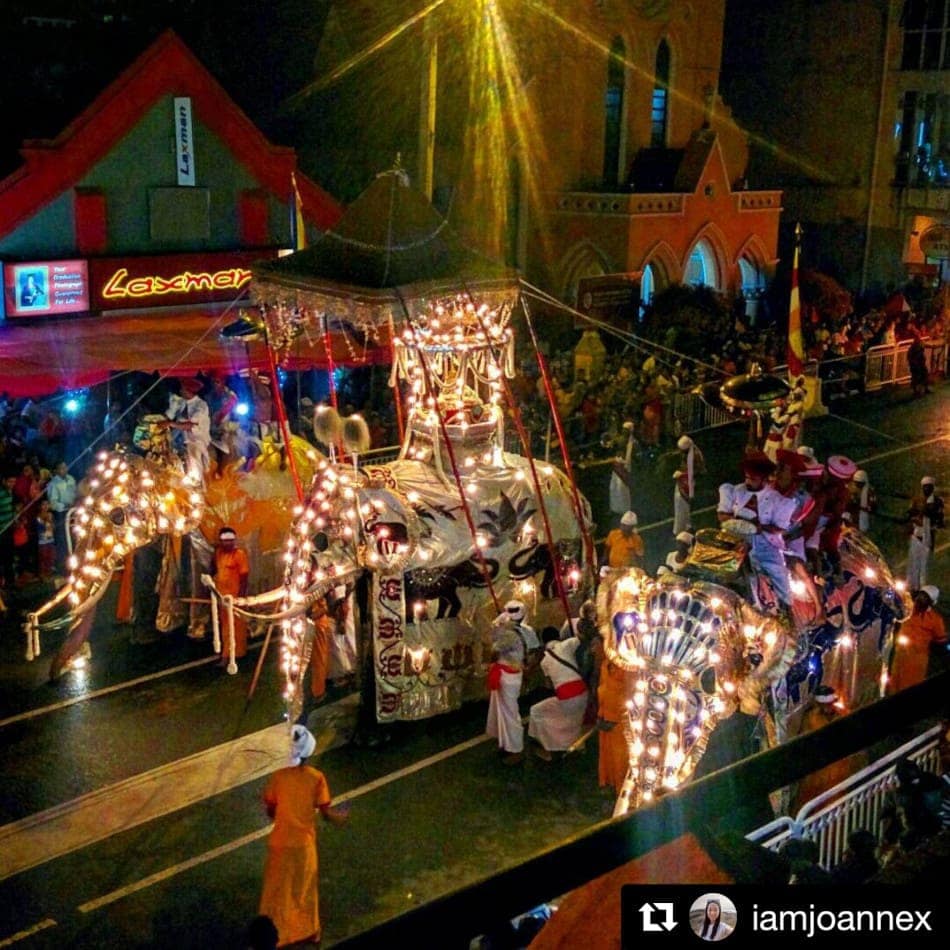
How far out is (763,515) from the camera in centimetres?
936

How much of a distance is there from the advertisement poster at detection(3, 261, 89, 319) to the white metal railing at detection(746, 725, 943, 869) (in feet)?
47.1

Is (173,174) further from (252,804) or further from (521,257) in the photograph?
(252,804)

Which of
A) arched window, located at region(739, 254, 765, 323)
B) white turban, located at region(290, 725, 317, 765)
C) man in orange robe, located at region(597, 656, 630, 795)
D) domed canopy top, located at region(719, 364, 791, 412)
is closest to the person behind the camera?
white turban, located at region(290, 725, 317, 765)

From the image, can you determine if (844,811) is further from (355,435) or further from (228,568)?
(228,568)

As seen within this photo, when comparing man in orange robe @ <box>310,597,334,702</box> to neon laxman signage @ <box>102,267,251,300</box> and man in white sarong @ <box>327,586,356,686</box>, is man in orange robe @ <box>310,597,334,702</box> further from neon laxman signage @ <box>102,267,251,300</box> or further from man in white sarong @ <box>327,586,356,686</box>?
neon laxman signage @ <box>102,267,251,300</box>

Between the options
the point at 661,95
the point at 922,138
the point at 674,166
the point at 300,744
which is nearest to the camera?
the point at 300,744

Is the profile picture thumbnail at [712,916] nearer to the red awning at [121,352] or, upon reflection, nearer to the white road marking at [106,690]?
the white road marking at [106,690]

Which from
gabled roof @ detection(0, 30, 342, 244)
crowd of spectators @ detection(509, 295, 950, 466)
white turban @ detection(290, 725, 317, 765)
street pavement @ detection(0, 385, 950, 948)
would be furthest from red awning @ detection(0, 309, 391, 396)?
white turban @ detection(290, 725, 317, 765)

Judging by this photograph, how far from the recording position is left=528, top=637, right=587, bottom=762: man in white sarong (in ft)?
34.4

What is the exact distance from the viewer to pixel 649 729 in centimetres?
833

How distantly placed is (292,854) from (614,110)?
25.0 m

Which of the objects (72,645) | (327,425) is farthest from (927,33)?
(72,645)

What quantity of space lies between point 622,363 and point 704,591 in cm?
1393

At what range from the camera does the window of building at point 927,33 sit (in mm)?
34562
